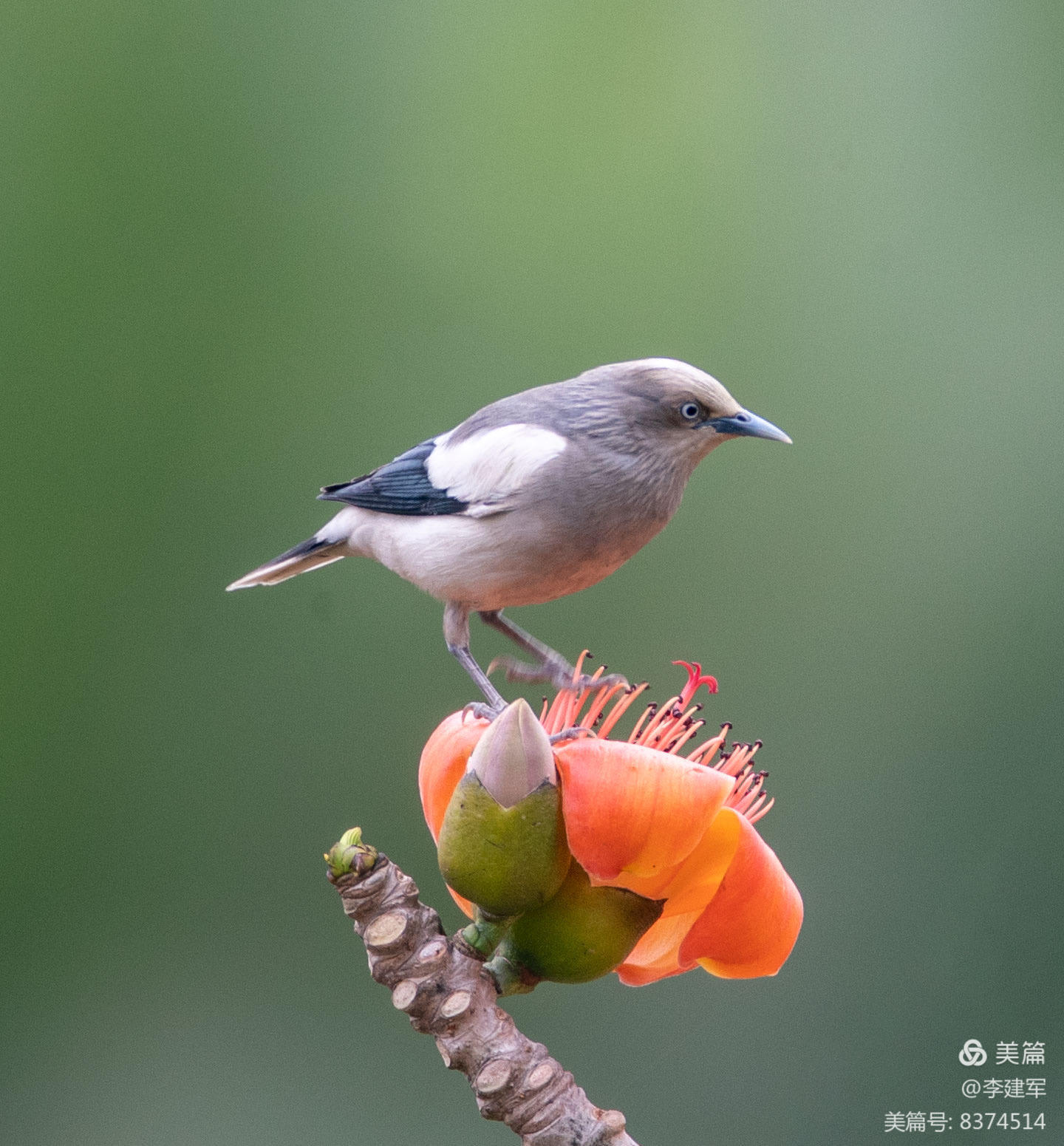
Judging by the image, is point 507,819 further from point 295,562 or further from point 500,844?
point 295,562

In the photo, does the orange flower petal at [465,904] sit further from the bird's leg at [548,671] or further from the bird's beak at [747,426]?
the bird's beak at [747,426]

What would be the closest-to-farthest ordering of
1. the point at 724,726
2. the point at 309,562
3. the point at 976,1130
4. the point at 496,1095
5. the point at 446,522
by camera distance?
the point at 496,1095 → the point at 724,726 → the point at 446,522 → the point at 309,562 → the point at 976,1130

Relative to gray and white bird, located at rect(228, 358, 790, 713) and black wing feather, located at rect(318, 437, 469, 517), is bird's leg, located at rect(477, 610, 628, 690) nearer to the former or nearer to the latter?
gray and white bird, located at rect(228, 358, 790, 713)

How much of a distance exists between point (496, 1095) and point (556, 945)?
0.36 ft

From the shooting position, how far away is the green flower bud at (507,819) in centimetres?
76

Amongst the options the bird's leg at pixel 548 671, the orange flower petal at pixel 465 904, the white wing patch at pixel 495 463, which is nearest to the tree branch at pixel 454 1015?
the orange flower petal at pixel 465 904

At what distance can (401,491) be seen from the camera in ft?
3.86

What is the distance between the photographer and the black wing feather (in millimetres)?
1150

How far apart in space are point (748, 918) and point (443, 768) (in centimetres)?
25

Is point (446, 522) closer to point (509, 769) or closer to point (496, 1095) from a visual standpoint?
point (509, 769)

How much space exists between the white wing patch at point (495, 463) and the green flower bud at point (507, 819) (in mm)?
337

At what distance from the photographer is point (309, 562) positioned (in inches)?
48.8

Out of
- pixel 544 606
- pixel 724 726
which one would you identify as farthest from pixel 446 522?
pixel 544 606

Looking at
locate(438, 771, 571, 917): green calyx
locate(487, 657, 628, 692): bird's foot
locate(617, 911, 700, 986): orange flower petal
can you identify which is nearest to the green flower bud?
locate(438, 771, 571, 917): green calyx
